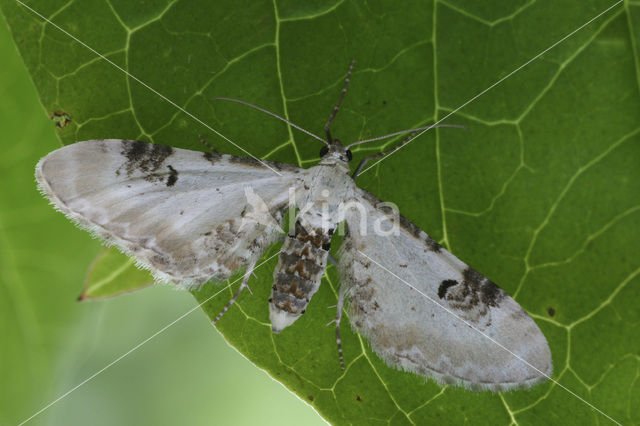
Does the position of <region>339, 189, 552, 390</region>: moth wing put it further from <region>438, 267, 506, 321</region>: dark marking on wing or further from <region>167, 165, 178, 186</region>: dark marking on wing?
<region>167, 165, 178, 186</region>: dark marking on wing

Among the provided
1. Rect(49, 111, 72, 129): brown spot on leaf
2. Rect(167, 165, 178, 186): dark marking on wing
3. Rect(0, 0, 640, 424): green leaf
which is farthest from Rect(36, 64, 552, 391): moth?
Rect(49, 111, 72, 129): brown spot on leaf

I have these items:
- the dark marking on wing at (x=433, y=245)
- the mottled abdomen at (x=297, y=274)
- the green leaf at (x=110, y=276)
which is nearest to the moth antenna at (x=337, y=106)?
the mottled abdomen at (x=297, y=274)

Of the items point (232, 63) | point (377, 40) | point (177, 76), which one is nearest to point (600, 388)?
point (377, 40)

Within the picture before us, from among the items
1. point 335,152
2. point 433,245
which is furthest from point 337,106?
point 433,245

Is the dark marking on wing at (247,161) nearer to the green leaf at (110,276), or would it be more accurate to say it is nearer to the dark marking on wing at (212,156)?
the dark marking on wing at (212,156)

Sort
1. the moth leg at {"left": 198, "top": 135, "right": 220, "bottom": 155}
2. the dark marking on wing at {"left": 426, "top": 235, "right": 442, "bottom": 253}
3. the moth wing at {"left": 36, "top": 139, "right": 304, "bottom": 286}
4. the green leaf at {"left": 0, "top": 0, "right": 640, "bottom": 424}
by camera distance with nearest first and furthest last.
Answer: the moth wing at {"left": 36, "top": 139, "right": 304, "bottom": 286}
the green leaf at {"left": 0, "top": 0, "right": 640, "bottom": 424}
the dark marking on wing at {"left": 426, "top": 235, "right": 442, "bottom": 253}
the moth leg at {"left": 198, "top": 135, "right": 220, "bottom": 155}

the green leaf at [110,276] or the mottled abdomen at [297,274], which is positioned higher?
the green leaf at [110,276]

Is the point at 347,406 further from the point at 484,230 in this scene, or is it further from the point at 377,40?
the point at 377,40
